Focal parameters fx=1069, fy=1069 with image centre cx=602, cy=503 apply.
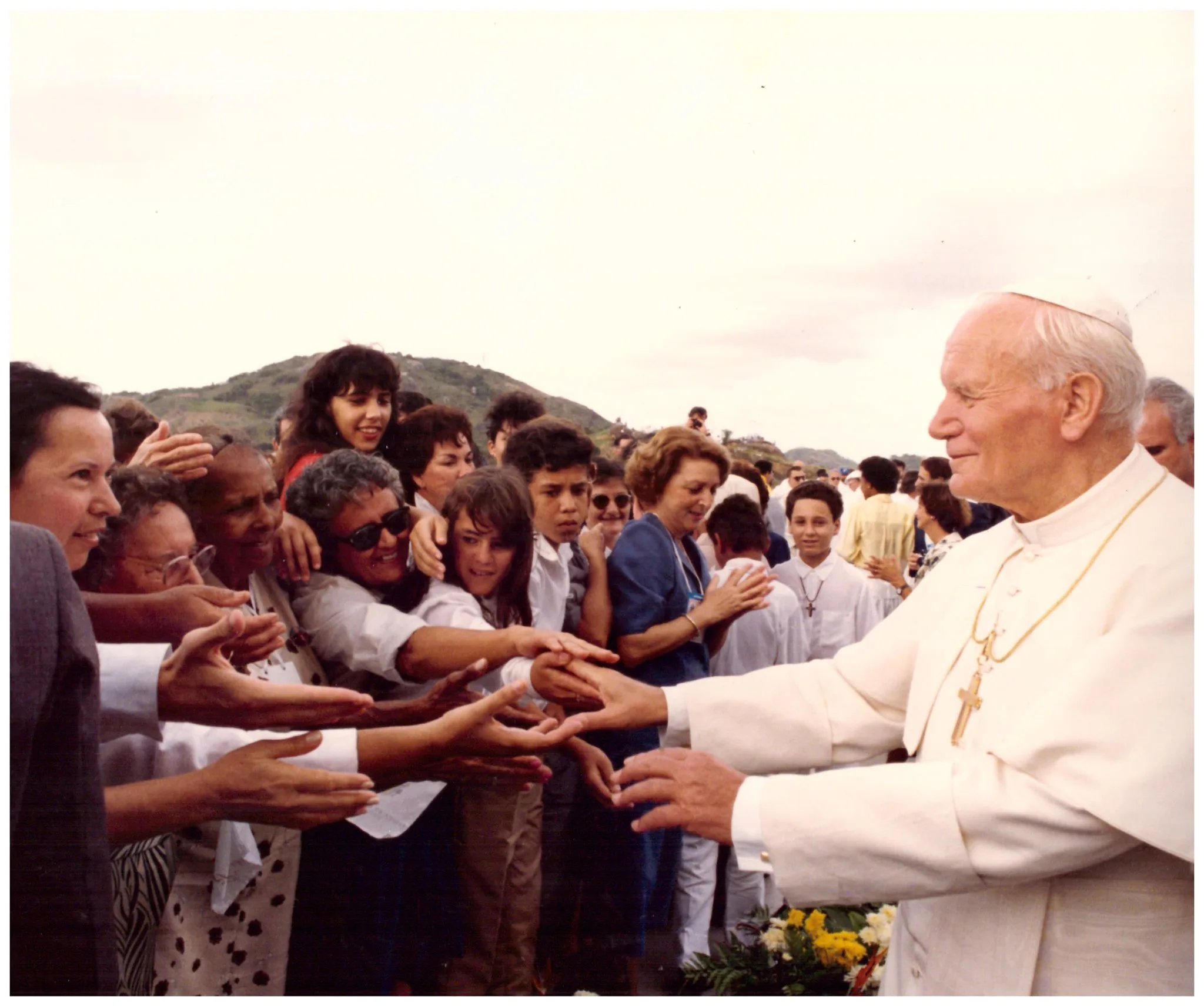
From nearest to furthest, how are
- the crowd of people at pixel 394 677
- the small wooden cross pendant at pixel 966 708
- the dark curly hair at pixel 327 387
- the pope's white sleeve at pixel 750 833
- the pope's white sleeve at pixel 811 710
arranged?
1. the pope's white sleeve at pixel 750 833
2. the small wooden cross pendant at pixel 966 708
3. the crowd of people at pixel 394 677
4. the pope's white sleeve at pixel 811 710
5. the dark curly hair at pixel 327 387

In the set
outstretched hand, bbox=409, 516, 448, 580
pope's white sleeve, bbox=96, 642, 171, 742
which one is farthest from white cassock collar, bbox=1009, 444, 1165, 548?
pope's white sleeve, bbox=96, 642, 171, 742

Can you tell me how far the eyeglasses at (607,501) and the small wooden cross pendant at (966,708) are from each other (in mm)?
1180

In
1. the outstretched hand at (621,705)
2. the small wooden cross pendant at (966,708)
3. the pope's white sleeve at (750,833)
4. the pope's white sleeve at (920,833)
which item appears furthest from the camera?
the outstretched hand at (621,705)

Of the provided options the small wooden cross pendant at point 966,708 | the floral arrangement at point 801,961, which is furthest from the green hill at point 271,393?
the floral arrangement at point 801,961

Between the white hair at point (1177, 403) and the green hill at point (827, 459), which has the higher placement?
the white hair at point (1177, 403)

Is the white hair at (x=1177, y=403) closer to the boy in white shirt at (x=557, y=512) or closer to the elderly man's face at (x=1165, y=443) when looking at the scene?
the elderly man's face at (x=1165, y=443)

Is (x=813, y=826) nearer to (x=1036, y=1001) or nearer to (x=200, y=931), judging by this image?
(x=1036, y=1001)

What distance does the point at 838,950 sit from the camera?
10.9 feet

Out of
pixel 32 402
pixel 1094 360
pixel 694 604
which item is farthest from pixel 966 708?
pixel 32 402

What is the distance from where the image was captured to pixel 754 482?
353 cm

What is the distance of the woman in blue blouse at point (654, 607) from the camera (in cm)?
328

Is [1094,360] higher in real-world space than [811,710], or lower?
higher

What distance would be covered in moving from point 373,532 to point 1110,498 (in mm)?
1933

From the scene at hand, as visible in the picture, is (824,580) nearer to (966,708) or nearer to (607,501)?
(607,501)
